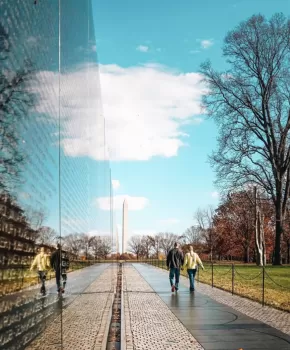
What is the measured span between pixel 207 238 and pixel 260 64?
4377 cm

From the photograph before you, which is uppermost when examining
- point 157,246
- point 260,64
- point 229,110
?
point 260,64

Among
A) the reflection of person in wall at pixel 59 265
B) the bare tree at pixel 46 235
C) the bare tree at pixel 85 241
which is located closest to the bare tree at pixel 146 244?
the bare tree at pixel 85 241

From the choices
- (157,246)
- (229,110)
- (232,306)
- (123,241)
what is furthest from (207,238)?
(232,306)

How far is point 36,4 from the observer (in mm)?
2027

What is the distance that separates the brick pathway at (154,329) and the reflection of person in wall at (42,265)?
16.0 feet

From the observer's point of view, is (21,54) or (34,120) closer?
(21,54)

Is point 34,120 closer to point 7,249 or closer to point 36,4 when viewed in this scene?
point 36,4

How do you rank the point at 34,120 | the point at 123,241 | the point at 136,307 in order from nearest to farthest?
the point at 34,120, the point at 136,307, the point at 123,241

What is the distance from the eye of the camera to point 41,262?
2.21 m

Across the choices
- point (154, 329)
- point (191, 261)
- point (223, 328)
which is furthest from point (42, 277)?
point (191, 261)

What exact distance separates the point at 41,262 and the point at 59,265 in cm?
82

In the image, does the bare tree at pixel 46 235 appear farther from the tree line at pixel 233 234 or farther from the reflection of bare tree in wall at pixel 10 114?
the tree line at pixel 233 234

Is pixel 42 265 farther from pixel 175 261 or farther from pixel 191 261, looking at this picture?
pixel 191 261

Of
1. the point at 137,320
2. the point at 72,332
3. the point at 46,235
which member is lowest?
the point at 137,320
